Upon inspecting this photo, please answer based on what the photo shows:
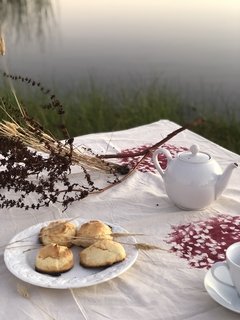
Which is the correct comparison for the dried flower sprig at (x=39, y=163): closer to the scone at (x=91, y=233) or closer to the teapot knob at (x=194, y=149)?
the teapot knob at (x=194, y=149)

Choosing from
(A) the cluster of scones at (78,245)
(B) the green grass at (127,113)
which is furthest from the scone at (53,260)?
(B) the green grass at (127,113)

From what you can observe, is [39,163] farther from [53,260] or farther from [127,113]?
[127,113]

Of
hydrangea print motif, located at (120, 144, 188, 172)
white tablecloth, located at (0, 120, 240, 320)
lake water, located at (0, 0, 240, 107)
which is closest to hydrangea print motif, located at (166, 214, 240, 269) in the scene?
white tablecloth, located at (0, 120, 240, 320)

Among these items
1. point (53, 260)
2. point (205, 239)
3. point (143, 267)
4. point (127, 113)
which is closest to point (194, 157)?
point (205, 239)

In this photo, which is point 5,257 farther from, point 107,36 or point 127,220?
point 107,36

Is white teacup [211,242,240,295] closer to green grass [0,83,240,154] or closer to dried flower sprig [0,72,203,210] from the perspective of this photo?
dried flower sprig [0,72,203,210]

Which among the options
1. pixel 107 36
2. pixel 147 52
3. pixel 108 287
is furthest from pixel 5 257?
pixel 107 36
